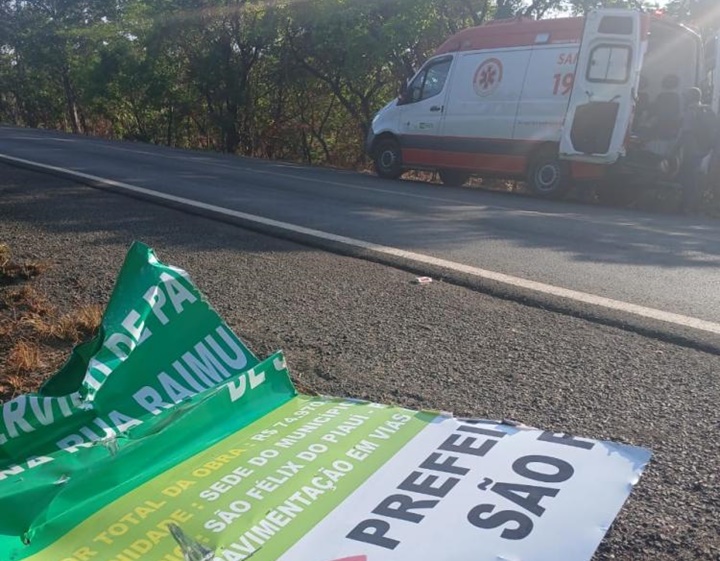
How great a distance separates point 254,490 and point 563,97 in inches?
442

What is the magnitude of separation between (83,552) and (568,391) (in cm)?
200

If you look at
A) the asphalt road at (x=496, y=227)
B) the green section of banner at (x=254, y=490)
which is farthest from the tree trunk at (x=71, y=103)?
the green section of banner at (x=254, y=490)

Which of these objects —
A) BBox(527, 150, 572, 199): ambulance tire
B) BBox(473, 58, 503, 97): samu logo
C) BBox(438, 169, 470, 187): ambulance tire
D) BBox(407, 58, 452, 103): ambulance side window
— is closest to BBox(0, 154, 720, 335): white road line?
BBox(527, 150, 572, 199): ambulance tire

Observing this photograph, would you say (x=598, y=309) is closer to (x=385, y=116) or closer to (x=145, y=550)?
(x=145, y=550)

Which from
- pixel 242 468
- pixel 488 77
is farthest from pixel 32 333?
pixel 488 77

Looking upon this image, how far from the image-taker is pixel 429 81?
47.5ft

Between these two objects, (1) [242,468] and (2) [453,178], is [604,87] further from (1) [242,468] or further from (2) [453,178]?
(1) [242,468]

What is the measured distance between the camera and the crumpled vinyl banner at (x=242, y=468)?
1.89 meters

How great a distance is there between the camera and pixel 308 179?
1320 cm

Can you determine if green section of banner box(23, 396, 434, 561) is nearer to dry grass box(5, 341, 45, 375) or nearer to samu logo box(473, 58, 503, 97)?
dry grass box(5, 341, 45, 375)

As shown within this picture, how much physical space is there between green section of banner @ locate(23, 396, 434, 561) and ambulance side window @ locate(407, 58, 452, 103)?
12389 millimetres

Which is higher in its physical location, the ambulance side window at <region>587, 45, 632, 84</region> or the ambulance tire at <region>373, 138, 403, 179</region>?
the ambulance side window at <region>587, 45, 632, 84</region>

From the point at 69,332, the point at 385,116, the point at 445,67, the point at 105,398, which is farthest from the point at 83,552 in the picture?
the point at 385,116

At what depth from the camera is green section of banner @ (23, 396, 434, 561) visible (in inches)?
73.6
